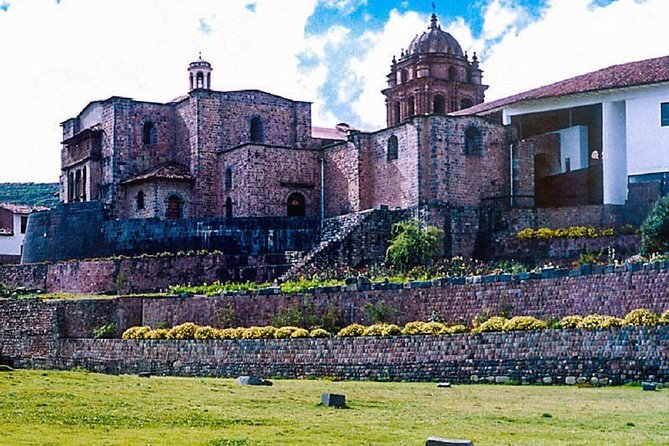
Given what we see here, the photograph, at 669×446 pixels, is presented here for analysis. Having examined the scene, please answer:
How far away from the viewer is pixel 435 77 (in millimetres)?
58844

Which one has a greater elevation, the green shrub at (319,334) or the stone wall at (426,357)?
the green shrub at (319,334)

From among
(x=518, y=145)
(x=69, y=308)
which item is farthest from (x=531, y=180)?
(x=69, y=308)

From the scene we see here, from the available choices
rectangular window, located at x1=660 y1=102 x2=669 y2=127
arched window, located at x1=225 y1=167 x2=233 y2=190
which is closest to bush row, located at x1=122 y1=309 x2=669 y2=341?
arched window, located at x1=225 y1=167 x2=233 y2=190

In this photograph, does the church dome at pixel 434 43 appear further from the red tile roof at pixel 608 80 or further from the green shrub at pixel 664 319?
the green shrub at pixel 664 319

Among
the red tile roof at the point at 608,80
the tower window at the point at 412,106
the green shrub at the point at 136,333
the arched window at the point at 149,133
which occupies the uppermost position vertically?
the tower window at the point at 412,106

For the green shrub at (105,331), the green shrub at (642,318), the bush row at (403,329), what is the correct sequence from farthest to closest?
the green shrub at (105,331), the bush row at (403,329), the green shrub at (642,318)

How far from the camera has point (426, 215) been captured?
1658 inches

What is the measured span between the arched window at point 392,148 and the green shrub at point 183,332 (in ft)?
47.3

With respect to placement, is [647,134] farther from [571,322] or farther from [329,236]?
[571,322]

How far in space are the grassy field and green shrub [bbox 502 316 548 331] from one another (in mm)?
3632

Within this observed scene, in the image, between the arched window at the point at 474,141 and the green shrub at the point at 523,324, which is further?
the arched window at the point at 474,141

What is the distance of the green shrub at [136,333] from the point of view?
116 feet

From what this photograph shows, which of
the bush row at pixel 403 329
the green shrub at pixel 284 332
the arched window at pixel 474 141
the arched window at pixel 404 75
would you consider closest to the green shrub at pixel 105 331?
the bush row at pixel 403 329

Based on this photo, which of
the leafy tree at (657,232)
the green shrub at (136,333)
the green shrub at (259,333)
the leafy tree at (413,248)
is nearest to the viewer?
the green shrub at (259,333)
